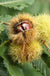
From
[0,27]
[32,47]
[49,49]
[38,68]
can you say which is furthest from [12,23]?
[38,68]

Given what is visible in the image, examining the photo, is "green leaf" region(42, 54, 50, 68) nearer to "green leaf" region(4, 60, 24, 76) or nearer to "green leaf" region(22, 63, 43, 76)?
"green leaf" region(22, 63, 43, 76)

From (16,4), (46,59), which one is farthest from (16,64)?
(16,4)

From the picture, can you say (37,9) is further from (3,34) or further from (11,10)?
(3,34)

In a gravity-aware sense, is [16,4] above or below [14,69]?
above

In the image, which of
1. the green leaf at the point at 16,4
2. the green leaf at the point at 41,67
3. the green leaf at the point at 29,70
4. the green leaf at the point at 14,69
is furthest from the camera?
the green leaf at the point at 16,4

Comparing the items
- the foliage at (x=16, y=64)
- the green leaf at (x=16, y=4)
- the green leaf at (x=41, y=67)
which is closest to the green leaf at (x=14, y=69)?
the foliage at (x=16, y=64)

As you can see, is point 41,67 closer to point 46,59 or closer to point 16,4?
point 46,59

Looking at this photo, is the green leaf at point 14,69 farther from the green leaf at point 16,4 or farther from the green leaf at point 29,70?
the green leaf at point 16,4

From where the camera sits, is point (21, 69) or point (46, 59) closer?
point (21, 69)
